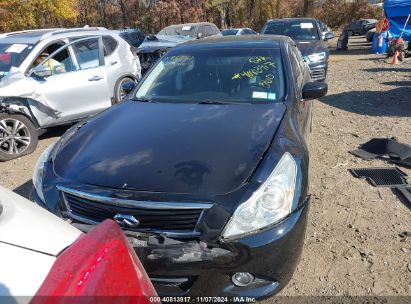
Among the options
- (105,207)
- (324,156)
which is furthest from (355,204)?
(105,207)

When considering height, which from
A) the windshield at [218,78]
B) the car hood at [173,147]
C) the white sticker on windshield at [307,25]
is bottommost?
the white sticker on windshield at [307,25]

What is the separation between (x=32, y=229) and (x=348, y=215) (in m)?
3.01

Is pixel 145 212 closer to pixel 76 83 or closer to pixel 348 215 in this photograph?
pixel 348 215

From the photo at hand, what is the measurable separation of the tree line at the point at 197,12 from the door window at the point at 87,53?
26.3 meters

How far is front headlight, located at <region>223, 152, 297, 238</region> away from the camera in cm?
222

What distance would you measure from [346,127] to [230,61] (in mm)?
3105

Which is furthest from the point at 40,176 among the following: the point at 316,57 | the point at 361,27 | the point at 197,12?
the point at 197,12

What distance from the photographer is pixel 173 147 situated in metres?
2.72

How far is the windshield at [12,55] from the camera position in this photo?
19.4 ft

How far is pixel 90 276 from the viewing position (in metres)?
1.01

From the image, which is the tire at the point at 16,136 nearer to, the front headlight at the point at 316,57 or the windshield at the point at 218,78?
the windshield at the point at 218,78

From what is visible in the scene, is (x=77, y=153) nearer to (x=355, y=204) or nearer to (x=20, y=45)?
(x=355, y=204)

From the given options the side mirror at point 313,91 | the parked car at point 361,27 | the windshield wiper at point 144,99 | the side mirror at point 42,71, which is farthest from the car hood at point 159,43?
the parked car at point 361,27

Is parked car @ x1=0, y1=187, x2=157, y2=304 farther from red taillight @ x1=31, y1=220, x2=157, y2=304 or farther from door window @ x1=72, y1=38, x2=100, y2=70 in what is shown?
door window @ x1=72, y1=38, x2=100, y2=70
